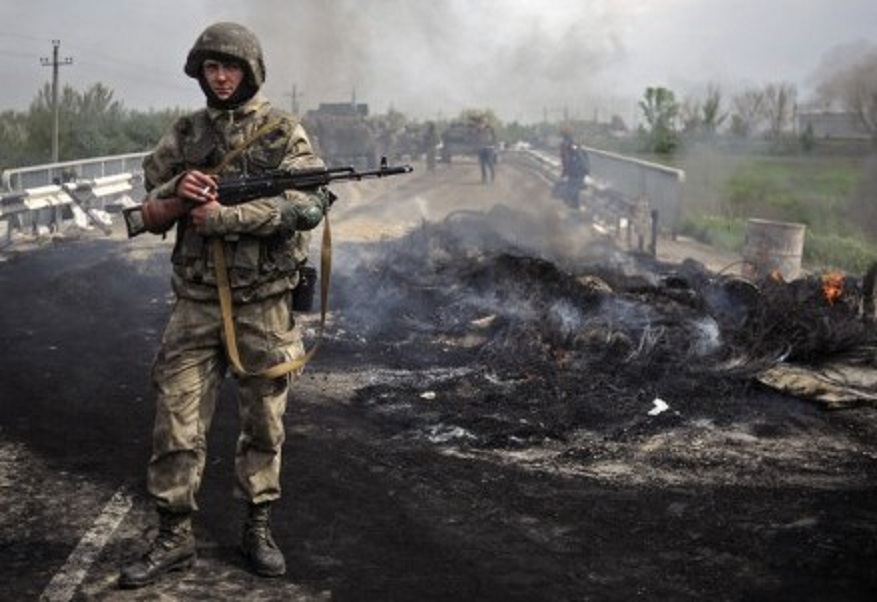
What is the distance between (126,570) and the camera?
10.7ft

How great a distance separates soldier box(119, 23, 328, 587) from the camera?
339 cm

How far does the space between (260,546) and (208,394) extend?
0.63 m

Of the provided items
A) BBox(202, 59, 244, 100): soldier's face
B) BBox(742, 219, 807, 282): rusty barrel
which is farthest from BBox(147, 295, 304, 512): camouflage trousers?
BBox(742, 219, 807, 282): rusty barrel

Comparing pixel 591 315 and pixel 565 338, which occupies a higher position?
pixel 591 315

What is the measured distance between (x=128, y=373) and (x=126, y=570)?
3466 mm

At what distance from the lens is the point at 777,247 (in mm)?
11477

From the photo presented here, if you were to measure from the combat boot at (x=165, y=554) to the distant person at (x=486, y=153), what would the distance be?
23.4 m

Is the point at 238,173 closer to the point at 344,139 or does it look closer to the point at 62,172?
the point at 62,172

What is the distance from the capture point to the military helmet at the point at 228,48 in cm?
343

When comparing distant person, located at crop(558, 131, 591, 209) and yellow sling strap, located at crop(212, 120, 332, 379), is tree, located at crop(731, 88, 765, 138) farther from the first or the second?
yellow sling strap, located at crop(212, 120, 332, 379)

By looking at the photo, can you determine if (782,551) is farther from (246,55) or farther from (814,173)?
(814,173)

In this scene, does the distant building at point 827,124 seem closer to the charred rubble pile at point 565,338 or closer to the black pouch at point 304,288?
the charred rubble pile at point 565,338

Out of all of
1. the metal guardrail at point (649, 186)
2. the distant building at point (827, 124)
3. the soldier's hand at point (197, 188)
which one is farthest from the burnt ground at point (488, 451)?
the distant building at point (827, 124)

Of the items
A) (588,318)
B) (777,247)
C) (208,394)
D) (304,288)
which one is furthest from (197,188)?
(777,247)
